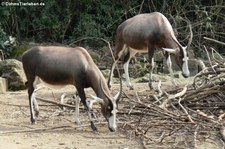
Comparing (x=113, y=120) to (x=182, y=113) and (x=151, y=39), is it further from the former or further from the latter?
A: (x=151, y=39)

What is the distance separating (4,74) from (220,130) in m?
6.91

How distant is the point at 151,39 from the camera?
37.3ft

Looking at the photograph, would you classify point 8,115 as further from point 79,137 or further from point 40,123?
point 79,137

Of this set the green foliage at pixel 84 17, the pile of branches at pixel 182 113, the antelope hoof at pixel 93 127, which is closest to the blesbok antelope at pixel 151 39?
the pile of branches at pixel 182 113

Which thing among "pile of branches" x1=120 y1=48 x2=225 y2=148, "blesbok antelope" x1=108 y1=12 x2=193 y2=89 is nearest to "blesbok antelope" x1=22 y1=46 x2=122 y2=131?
"pile of branches" x1=120 y1=48 x2=225 y2=148

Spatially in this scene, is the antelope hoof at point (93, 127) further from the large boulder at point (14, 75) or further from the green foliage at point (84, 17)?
the green foliage at point (84, 17)

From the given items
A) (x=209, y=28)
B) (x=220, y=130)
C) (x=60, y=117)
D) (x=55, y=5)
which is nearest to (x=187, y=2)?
(x=209, y=28)

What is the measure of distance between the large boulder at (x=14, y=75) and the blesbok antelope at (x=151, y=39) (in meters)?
2.36

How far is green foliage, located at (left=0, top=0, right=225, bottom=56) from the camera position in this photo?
693 inches

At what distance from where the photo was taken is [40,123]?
872cm

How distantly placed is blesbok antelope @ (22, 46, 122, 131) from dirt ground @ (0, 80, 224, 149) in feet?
0.70

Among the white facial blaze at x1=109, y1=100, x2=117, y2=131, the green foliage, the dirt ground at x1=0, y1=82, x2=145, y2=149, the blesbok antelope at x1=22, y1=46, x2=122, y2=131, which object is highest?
the blesbok antelope at x1=22, y1=46, x2=122, y2=131

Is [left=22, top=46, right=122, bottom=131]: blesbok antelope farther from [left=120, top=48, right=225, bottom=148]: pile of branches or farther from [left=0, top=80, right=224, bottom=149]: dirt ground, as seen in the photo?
[left=120, top=48, right=225, bottom=148]: pile of branches

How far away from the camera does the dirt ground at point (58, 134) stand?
7289 millimetres
